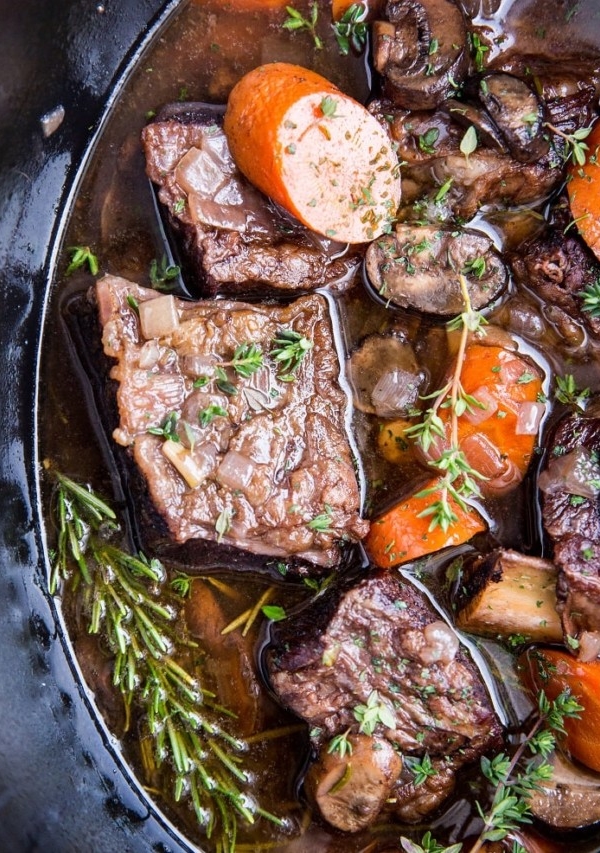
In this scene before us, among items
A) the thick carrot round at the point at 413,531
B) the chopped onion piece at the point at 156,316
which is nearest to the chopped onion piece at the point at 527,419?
the thick carrot round at the point at 413,531

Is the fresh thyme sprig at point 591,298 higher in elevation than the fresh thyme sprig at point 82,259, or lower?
lower

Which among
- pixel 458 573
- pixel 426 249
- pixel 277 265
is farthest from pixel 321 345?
pixel 458 573

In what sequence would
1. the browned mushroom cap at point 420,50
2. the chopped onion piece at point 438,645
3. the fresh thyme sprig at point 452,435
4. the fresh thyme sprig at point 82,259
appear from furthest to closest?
the fresh thyme sprig at point 82,259, the browned mushroom cap at point 420,50, the chopped onion piece at point 438,645, the fresh thyme sprig at point 452,435

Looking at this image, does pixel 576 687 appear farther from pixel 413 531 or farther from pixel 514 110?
pixel 514 110

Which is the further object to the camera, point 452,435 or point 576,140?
point 576,140

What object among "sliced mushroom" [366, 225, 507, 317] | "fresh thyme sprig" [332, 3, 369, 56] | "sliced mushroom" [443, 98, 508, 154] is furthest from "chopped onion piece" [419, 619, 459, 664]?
"fresh thyme sprig" [332, 3, 369, 56]

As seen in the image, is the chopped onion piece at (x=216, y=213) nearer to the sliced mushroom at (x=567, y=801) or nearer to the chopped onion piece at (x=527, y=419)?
the chopped onion piece at (x=527, y=419)

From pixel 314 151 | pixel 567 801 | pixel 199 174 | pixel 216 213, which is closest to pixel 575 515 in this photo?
A: pixel 567 801
